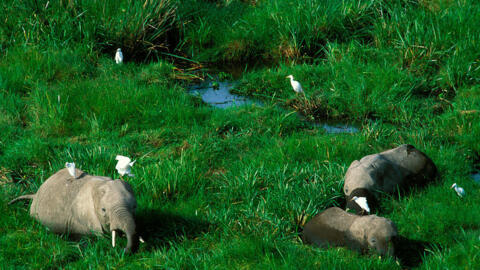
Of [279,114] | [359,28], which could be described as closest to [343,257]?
[279,114]

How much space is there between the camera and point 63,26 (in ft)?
28.5

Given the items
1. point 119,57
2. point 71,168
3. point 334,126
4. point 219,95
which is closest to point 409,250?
point 71,168

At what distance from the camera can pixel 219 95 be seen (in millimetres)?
8289

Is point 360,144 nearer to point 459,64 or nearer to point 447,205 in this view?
point 447,205

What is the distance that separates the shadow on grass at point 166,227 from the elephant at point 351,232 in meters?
0.85

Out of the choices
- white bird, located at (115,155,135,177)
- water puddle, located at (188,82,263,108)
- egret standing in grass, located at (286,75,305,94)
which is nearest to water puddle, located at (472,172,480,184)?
egret standing in grass, located at (286,75,305,94)

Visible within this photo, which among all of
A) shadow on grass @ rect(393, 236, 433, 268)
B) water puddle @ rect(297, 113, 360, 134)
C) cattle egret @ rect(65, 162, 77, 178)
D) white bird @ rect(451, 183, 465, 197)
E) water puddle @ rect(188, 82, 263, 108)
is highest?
cattle egret @ rect(65, 162, 77, 178)

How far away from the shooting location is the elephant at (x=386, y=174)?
17.1ft

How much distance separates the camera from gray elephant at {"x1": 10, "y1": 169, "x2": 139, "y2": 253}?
4.43 metres

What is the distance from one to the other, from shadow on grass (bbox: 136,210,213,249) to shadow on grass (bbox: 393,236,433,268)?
147 centimetres

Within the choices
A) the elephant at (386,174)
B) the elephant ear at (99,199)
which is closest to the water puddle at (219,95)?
the elephant at (386,174)

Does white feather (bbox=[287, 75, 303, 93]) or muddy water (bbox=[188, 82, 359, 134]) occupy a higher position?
white feather (bbox=[287, 75, 303, 93])

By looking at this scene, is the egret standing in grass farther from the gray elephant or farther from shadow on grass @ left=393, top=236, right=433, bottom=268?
the gray elephant

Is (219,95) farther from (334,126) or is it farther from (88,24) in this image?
(88,24)
